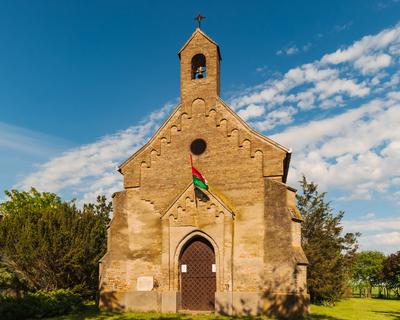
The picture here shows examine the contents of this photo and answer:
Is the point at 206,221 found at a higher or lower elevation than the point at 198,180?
lower

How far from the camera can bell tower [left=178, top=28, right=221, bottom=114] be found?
20844 mm

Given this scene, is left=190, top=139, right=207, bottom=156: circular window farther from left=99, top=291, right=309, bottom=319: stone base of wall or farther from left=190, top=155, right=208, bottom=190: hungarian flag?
left=99, top=291, right=309, bottom=319: stone base of wall

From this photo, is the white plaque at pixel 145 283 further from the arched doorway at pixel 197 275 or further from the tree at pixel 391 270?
the tree at pixel 391 270

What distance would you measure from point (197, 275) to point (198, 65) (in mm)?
12029

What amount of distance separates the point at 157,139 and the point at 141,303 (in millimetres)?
8633

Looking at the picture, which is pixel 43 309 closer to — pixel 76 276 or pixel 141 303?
pixel 141 303

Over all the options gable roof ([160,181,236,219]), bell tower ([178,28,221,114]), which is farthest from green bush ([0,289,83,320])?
bell tower ([178,28,221,114])

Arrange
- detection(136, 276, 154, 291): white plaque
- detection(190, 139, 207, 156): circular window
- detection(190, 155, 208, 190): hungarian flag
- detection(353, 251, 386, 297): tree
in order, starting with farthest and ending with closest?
detection(353, 251, 386, 297): tree → detection(190, 139, 207, 156): circular window → detection(136, 276, 154, 291): white plaque → detection(190, 155, 208, 190): hungarian flag

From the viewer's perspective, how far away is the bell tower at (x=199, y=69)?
20844 millimetres

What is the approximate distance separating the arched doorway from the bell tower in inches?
297

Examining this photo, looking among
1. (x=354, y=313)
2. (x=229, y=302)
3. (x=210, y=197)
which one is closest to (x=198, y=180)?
(x=210, y=197)

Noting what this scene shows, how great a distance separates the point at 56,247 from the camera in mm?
23109

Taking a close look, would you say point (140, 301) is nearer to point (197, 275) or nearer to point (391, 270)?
point (197, 275)

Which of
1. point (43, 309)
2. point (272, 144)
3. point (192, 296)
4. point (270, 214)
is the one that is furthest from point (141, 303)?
point (272, 144)
